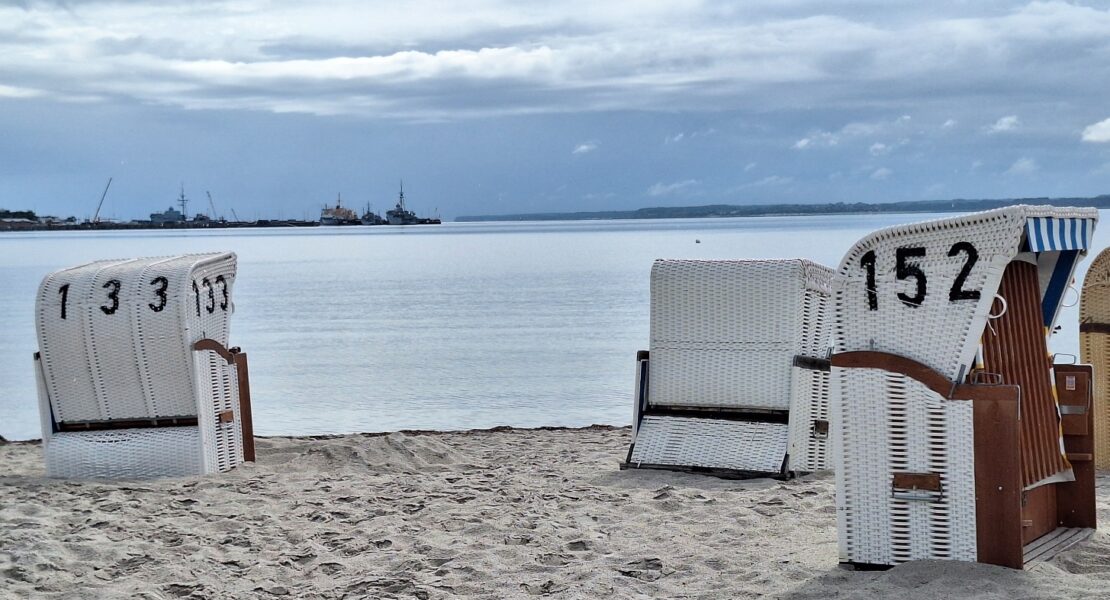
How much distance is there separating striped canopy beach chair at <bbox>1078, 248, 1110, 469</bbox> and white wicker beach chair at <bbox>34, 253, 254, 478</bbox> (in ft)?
18.3

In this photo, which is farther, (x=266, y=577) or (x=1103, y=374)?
(x=1103, y=374)

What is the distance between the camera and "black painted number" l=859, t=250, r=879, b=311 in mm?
4793

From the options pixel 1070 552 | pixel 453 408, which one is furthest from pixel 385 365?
pixel 1070 552

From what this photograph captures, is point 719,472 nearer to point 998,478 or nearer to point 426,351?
point 998,478

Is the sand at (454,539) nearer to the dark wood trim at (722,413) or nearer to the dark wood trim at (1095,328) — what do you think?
the dark wood trim at (722,413)

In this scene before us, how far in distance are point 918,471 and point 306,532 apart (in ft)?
9.74

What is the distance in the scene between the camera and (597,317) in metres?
22.6

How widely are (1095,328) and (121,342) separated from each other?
6.20 metres

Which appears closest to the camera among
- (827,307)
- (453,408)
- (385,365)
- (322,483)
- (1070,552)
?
(1070,552)

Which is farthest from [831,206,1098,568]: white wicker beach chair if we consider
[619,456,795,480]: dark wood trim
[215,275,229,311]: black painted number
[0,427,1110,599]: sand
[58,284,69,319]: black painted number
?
[58,284,69,319]: black painted number

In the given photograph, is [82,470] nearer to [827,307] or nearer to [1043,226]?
[827,307]

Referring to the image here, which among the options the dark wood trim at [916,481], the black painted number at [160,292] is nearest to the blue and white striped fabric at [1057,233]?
the dark wood trim at [916,481]

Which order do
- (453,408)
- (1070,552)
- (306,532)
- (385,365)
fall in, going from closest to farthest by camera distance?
(1070,552) → (306,532) → (453,408) → (385,365)

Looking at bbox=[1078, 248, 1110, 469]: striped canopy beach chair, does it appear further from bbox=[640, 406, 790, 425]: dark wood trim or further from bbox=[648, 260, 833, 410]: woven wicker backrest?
bbox=[640, 406, 790, 425]: dark wood trim
